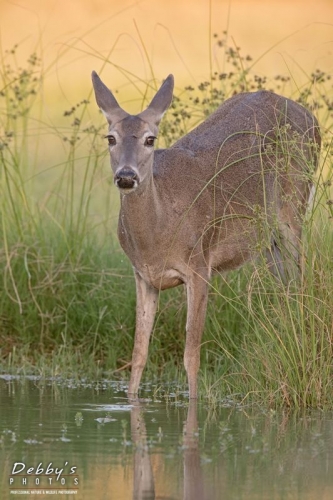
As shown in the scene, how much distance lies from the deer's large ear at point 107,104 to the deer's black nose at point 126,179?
767 mm

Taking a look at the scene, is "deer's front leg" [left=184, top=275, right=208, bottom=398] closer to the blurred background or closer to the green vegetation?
the green vegetation

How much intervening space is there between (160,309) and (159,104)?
1.91 meters

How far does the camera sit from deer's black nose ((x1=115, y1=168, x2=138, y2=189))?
326 inches

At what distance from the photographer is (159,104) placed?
9.17m

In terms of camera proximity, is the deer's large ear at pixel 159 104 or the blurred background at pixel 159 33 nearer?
the deer's large ear at pixel 159 104

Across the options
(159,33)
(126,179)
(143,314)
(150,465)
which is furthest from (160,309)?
(159,33)

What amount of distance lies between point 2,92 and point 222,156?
85.0 inches

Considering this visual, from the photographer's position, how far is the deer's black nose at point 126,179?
8289 mm

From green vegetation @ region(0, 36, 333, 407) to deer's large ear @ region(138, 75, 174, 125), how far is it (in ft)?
2.43

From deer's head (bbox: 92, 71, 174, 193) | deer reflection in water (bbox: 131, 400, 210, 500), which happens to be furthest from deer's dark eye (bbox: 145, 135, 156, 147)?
deer reflection in water (bbox: 131, 400, 210, 500)

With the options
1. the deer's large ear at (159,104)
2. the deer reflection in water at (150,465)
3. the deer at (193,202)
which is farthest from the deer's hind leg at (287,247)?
the deer reflection in water at (150,465)

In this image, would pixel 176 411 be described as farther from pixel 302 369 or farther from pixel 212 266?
pixel 212 266

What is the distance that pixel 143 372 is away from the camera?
9.95 metres

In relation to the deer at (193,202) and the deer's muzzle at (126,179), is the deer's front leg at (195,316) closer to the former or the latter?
the deer at (193,202)
